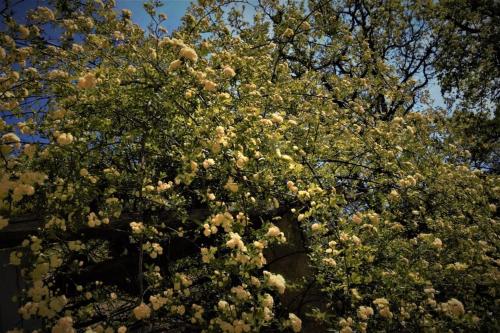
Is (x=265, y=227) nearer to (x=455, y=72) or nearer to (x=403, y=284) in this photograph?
(x=403, y=284)

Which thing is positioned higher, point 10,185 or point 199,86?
point 199,86

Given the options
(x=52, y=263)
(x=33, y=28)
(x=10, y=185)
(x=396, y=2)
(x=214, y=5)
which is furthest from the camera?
(x=396, y=2)

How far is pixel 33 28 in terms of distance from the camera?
117 inches

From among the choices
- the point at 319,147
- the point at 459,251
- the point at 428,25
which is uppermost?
the point at 428,25

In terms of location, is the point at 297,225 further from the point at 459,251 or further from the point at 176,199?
the point at 459,251

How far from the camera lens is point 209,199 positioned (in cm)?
250

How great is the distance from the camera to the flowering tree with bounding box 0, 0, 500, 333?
2.34m

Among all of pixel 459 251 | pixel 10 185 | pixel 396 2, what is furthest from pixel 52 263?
pixel 396 2

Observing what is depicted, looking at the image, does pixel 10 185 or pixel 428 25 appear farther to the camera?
pixel 428 25

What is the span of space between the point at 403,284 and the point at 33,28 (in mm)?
4030

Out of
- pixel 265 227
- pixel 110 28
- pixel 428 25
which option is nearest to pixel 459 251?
pixel 265 227

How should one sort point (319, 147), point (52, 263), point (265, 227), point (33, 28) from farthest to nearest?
point (319, 147) < point (33, 28) < point (265, 227) < point (52, 263)

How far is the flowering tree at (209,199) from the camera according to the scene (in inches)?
92.2

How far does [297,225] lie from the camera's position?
383 centimetres
